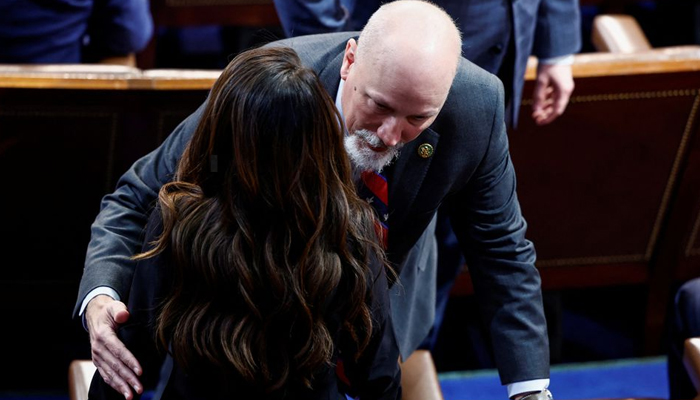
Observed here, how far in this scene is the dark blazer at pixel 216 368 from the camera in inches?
56.6

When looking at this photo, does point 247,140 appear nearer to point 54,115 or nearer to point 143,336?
point 143,336

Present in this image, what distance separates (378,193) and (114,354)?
572 millimetres

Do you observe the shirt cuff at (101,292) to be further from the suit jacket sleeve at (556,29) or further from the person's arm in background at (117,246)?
the suit jacket sleeve at (556,29)

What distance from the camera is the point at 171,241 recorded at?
138cm

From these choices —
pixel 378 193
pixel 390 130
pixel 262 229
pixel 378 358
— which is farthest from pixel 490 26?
pixel 262 229

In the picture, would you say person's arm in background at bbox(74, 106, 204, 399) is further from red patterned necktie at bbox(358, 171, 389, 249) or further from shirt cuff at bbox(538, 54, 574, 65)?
shirt cuff at bbox(538, 54, 574, 65)

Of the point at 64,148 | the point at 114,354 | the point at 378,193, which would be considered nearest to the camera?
the point at 114,354

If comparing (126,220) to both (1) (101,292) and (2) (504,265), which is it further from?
(2) (504,265)

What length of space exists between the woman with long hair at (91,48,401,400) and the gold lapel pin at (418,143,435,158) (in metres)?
0.34

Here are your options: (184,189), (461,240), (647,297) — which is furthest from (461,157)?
(647,297)

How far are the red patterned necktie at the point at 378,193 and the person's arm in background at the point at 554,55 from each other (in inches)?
30.8

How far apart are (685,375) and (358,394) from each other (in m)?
0.91

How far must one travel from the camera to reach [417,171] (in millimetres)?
1798

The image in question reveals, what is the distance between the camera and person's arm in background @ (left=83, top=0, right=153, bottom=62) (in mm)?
2936
